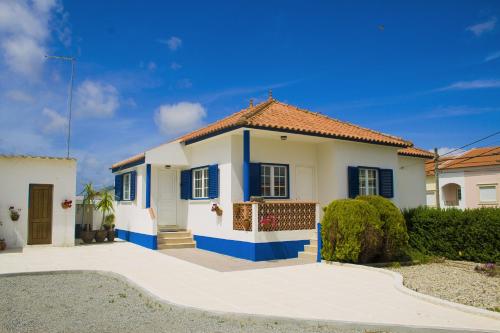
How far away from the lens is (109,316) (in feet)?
20.4

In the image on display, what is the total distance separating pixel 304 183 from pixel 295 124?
92.9 inches

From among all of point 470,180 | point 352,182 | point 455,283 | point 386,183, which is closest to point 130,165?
point 352,182

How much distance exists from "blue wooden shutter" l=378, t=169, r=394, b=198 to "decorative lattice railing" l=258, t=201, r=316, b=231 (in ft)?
12.2

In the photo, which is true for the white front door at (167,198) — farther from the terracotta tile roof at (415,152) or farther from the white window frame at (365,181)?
the terracotta tile roof at (415,152)

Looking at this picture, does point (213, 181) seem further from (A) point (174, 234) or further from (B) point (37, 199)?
(B) point (37, 199)

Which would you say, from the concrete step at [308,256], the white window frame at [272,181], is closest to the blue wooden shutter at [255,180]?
the white window frame at [272,181]

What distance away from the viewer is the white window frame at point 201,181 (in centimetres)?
1484

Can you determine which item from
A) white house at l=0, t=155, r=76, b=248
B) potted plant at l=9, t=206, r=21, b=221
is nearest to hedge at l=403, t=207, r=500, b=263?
white house at l=0, t=155, r=76, b=248

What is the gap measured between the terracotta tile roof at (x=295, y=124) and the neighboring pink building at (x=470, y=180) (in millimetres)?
14819

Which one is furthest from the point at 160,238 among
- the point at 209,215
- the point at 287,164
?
the point at 287,164

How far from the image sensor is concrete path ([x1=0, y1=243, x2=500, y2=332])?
614cm

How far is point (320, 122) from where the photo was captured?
1507 centimetres

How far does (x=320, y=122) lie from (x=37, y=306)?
11.0m

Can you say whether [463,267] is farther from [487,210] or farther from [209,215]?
[209,215]
